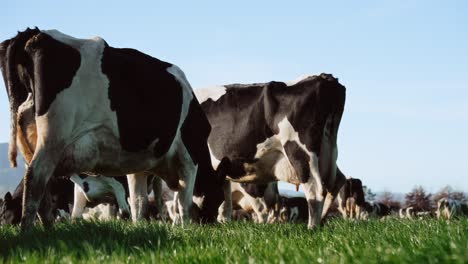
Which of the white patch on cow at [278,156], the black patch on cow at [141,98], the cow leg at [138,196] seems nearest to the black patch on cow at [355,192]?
the white patch on cow at [278,156]

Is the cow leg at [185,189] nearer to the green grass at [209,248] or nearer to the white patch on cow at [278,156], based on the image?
the white patch on cow at [278,156]

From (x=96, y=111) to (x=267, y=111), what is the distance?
205 inches

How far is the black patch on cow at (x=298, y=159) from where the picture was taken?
11.7 meters

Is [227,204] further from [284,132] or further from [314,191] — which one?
[314,191]

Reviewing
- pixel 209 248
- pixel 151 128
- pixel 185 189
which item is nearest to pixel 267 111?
pixel 185 189

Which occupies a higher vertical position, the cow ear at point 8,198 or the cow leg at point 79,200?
the cow ear at point 8,198

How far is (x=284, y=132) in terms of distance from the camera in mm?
12305

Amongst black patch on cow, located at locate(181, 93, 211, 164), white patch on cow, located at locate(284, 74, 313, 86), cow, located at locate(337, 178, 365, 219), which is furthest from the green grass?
cow, located at locate(337, 178, 365, 219)

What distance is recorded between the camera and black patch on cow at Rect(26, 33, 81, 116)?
7.66 metres

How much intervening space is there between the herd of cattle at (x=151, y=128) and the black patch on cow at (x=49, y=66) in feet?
0.04

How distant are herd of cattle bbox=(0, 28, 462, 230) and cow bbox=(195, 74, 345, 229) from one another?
2 cm

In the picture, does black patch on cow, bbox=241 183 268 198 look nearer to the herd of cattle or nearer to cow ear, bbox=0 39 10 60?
the herd of cattle

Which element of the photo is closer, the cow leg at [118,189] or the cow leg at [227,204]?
the cow leg at [227,204]

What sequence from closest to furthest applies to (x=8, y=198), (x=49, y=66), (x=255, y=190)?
(x=49, y=66) < (x=8, y=198) < (x=255, y=190)
